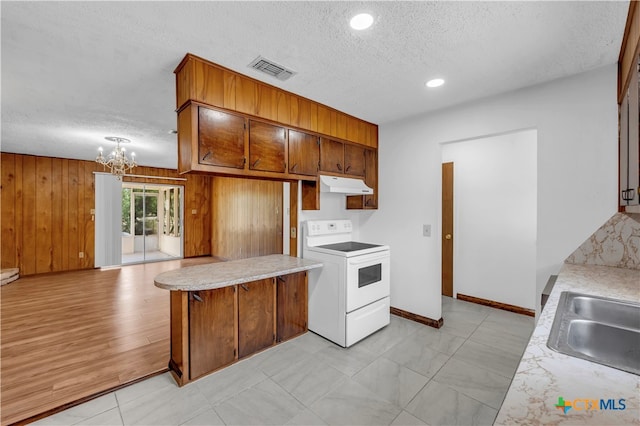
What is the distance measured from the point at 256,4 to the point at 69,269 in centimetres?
728

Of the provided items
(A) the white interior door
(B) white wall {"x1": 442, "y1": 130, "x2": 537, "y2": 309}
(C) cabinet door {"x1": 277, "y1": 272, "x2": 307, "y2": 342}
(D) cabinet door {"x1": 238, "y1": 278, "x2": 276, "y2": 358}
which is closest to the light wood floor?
(D) cabinet door {"x1": 238, "y1": 278, "x2": 276, "y2": 358}

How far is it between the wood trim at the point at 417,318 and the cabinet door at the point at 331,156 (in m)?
1.90

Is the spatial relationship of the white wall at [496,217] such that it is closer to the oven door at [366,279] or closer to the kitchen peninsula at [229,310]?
the oven door at [366,279]

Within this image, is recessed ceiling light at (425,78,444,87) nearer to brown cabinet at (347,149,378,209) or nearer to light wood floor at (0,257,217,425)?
brown cabinet at (347,149,378,209)

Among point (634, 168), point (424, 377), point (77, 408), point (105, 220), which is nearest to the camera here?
point (634, 168)

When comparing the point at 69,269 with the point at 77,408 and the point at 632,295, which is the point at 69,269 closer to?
the point at 77,408

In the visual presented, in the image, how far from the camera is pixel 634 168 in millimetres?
1491

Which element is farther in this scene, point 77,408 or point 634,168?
point 77,408

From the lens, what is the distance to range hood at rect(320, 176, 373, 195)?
302 cm

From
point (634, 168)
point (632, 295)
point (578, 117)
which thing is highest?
point (578, 117)

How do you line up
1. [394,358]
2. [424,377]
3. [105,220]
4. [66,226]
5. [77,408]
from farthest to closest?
[105,220]
[66,226]
[394,358]
[424,377]
[77,408]

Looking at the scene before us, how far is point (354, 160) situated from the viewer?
349 centimetres

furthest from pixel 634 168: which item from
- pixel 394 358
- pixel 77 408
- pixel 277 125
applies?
pixel 77 408

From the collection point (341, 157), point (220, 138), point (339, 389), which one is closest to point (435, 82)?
Answer: point (341, 157)
